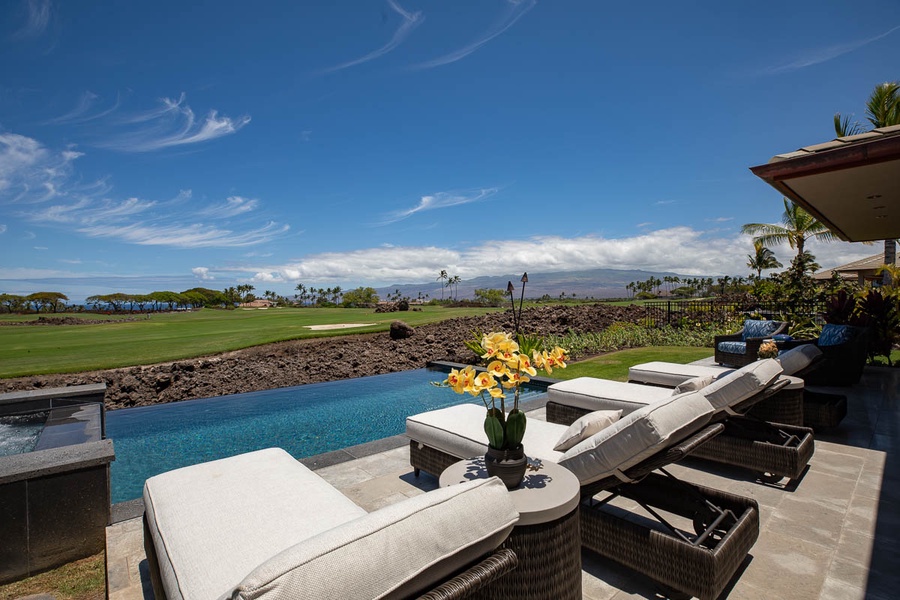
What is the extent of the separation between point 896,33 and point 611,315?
1331 centimetres

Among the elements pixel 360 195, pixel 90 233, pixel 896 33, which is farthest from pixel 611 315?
pixel 90 233

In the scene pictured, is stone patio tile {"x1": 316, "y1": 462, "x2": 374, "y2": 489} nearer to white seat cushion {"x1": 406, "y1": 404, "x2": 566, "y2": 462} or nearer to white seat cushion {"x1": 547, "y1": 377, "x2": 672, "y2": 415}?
white seat cushion {"x1": 406, "y1": 404, "x2": 566, "y2": 462}

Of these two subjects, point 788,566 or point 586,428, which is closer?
point 788,566

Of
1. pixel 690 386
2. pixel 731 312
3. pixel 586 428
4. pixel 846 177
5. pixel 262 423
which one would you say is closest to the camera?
pixel 586 428

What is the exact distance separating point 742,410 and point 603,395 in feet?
3.92

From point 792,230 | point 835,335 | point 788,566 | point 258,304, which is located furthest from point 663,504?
point 258,304

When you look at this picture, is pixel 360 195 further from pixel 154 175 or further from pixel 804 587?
pixel 804 587

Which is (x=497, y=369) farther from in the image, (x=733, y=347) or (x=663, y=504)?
(x=733, y=347)

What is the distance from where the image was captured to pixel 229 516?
186cm

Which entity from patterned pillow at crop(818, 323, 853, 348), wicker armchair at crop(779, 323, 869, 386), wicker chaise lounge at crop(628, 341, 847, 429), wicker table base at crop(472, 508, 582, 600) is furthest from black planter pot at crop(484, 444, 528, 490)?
patterned pillow at crop(818, 323, 853, 348)

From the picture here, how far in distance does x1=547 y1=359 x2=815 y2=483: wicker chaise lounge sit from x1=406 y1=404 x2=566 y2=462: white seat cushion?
788 millimetres

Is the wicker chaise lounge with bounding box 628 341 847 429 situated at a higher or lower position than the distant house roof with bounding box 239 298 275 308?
lower

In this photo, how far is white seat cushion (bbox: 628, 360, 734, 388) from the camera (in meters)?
5.01

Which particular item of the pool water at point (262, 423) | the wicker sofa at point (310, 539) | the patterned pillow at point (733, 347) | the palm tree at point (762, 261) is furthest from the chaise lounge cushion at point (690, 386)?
the palm tree at point (762, 261)
